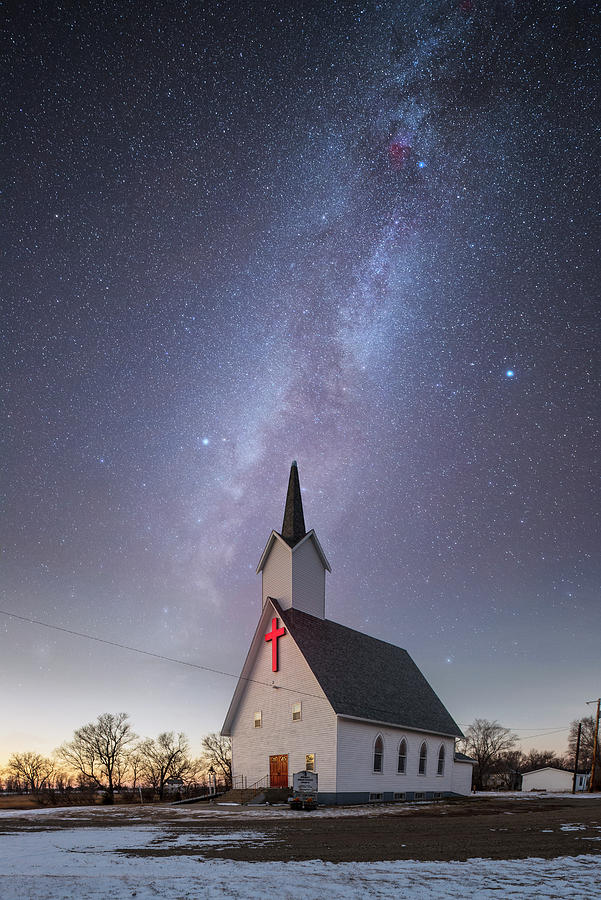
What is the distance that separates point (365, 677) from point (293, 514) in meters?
11.2

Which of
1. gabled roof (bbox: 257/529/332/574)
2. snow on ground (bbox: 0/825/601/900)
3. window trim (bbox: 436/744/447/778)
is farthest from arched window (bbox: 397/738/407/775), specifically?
snow on ground (bbox: 0/825/601/900)

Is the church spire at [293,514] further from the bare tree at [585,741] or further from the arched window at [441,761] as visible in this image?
the bare tree at [585,741]

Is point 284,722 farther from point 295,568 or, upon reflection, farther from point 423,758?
point 423,758

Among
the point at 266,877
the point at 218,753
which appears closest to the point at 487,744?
the point at 218,753

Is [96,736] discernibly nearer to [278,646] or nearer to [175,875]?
[278,646]

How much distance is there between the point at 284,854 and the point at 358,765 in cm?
2085

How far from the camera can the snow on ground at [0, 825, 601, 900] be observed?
744 centimetres

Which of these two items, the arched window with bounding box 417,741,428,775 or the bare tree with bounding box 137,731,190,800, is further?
the bare tree with bounding box 137,731,190,800

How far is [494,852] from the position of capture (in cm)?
1139

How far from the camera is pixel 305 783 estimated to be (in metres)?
24.9

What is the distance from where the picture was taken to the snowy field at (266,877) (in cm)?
747

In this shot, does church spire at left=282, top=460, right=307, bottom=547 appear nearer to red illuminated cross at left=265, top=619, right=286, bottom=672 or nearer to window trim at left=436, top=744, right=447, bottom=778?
red illuminated cross at left=265, top=619, right=286, bottom=672

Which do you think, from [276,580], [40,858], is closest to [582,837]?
[40,858]

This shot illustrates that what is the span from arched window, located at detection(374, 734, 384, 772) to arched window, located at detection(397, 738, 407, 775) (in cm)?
226
